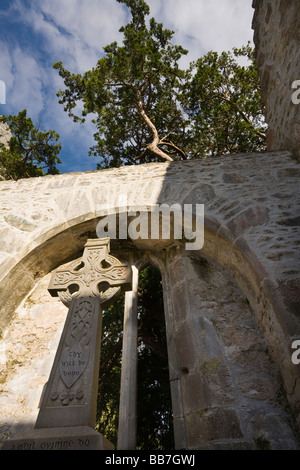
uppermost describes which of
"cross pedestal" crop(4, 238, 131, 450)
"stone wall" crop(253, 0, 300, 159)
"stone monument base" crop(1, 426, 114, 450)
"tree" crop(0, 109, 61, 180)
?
"tree" crop(0, 109, 61, 180)

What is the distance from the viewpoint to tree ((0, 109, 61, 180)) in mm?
8961

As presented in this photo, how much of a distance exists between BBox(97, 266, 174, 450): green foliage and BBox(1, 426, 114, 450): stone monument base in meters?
3.74

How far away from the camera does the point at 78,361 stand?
1.95 m

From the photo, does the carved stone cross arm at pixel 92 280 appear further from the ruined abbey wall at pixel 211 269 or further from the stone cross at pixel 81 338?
the ruined abbey wall at pixel 211 269

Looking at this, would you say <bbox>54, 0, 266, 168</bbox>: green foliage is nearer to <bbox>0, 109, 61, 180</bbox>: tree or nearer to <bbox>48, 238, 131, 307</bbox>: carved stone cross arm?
<bbox>0, 109, 61, 180</bbox>: tree

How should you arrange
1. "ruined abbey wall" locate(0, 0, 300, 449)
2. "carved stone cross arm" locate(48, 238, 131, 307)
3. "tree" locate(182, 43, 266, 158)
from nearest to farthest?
"ruined abbey wall" locate(0, 0, 300, 449) < "carved stone cross arm" locate(48, 238, 131, 307) < "tree" locate(182, 43, 266, 158)

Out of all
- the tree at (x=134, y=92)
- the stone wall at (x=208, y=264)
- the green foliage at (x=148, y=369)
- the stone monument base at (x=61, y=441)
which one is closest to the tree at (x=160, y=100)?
the tree at (x=134, y=92)

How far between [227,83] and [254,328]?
360 inches

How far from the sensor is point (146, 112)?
9.49m

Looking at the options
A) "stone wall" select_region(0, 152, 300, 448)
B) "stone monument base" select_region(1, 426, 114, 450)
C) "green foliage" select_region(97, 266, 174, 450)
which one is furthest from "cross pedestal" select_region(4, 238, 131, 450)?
"green foliage" select_region(97, 266, 174, 450)

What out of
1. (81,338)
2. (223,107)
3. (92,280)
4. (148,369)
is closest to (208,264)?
(92,280)

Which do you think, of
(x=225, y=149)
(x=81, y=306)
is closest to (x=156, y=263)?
(x=81, y=306)

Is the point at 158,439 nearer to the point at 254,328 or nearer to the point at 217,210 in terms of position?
the point at 254,328

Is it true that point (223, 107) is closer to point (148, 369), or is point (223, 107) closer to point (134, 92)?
point (134, 92)
